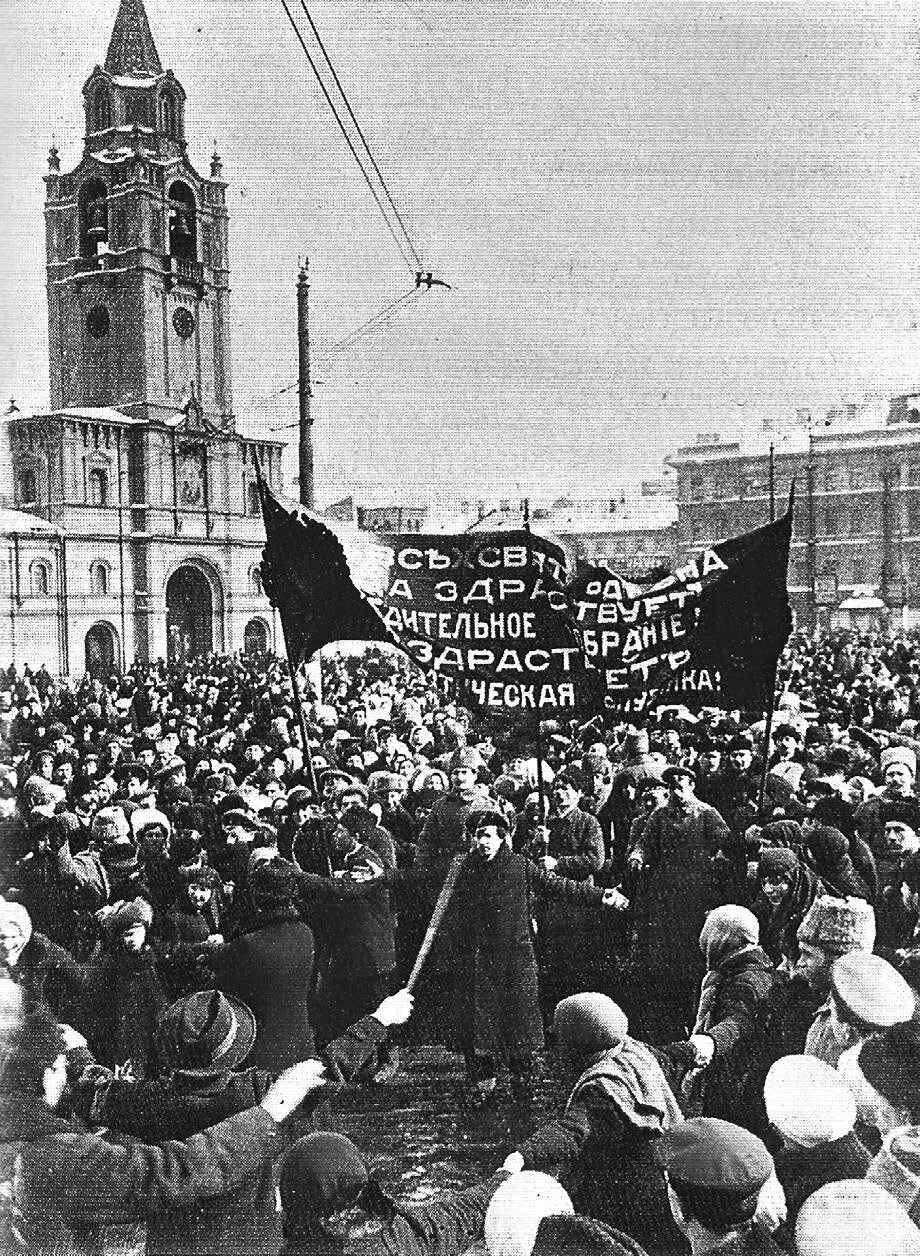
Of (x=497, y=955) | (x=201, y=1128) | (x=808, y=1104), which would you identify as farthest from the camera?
(x=497, y=955)

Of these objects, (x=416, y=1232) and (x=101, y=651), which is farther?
(x=101, y=651)

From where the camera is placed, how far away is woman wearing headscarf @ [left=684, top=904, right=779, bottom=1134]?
3510 mm

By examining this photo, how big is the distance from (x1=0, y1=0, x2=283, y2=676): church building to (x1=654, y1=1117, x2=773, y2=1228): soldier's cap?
423 centimetres

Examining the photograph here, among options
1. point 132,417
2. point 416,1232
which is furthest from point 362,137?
point 416,1232

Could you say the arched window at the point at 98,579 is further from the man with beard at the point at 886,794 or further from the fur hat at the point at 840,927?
the fur hat at the point at 840,927

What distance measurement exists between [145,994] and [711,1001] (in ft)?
6.56

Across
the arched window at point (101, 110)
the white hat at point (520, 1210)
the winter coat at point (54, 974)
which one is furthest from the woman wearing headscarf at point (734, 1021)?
the arched window at point (101, 110)

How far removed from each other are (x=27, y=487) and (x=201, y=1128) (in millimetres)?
5151

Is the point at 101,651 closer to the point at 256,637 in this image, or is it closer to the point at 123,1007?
the point at 256,637

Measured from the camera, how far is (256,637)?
26.5ft

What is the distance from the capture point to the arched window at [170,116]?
5445mm

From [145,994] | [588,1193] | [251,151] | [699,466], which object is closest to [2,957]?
[145,994]

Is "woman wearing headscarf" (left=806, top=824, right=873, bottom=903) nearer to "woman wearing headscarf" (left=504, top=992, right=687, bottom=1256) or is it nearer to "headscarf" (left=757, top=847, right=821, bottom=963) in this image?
"headscarf" (left=757, top=847, right=821, bottom=963)

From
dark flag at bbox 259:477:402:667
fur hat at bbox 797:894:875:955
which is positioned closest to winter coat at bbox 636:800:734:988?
fur hat at bbox 797:894:875:955
